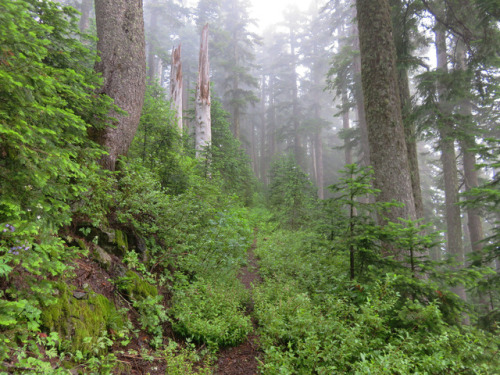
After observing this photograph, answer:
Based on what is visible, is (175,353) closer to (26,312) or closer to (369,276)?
(26,312)

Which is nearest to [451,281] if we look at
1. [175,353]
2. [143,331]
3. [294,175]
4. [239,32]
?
[175,353]

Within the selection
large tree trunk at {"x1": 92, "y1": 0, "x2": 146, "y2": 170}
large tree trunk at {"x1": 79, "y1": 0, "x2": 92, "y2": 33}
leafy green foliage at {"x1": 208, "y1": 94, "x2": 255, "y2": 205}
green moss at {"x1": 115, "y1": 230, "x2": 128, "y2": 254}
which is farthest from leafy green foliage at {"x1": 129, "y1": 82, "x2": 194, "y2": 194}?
large tree trunk at {"x1": 79, "y1": 0, "x2": 92, "y2": 33}

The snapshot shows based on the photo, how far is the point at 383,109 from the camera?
17.3 ft

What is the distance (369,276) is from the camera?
3.85 metres

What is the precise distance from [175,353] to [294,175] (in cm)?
1053

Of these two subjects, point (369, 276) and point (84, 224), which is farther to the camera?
point (369, 276)

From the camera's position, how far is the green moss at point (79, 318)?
2354 mm

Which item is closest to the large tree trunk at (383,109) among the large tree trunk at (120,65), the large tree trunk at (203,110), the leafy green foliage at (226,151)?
the large tree trunk at (120,65)

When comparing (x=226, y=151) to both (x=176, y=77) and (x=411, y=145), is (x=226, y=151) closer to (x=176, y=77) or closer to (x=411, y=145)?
(x=176, y=77)

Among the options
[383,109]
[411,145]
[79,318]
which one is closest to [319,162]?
[411,145]

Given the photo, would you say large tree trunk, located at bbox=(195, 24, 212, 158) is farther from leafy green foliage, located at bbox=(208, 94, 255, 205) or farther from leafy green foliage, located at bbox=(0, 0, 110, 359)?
leafy green foliage, located at bbox=(0, 0, 110, 359)

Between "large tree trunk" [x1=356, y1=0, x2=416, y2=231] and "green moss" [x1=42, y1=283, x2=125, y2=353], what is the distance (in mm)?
4975

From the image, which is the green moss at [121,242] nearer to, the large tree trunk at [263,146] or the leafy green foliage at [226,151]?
the leafy green foliage at [226,151]

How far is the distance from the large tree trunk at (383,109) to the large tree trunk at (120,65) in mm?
4810
